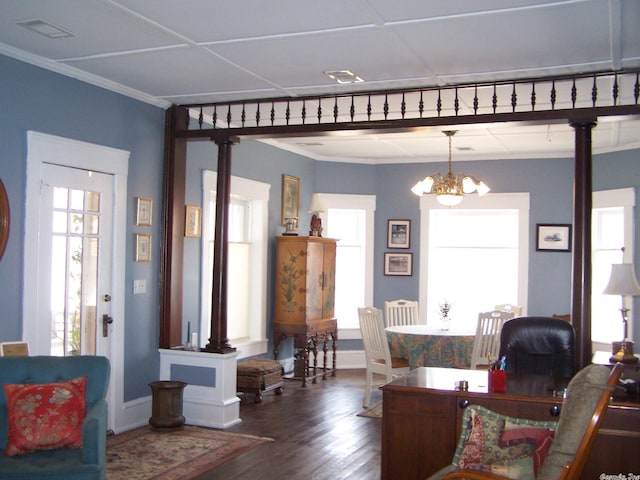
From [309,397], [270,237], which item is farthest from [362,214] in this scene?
[309,397]

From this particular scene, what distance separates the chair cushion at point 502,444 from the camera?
282 cm

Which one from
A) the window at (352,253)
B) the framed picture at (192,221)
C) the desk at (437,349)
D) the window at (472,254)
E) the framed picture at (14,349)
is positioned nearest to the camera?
the framed picture at (14,349)

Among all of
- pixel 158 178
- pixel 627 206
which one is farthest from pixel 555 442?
pixel 627 206

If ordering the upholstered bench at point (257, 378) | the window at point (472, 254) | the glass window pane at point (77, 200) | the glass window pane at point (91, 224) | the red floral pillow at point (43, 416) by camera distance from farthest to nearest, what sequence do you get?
the window at point (472, 254)
the upholstered bench at point (257, 378)
the glass window pane at point (91, 224)
the glass window pane at point (77, 200)
the red floral pillow at point (43, 416)

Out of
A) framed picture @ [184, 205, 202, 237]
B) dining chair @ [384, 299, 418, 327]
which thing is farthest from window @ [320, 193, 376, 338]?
framed picture @ [184, 205, 202, 237]

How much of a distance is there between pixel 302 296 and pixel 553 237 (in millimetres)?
3053

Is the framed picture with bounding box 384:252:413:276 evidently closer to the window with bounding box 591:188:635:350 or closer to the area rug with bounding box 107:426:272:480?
the window with bounding box 591:188:635:350

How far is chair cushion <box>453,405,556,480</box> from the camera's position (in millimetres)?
2820

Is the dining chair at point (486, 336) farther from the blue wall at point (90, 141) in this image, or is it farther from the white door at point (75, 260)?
the white door at point (75, 260)

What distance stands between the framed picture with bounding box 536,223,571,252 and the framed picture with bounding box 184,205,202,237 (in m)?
4.16

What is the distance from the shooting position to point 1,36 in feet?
14.1

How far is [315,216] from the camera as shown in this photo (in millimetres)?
8312

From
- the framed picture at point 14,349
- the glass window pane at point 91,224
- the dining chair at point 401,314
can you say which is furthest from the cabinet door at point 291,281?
the framed picture at point 14,349

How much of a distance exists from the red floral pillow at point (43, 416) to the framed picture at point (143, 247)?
6.76ft
